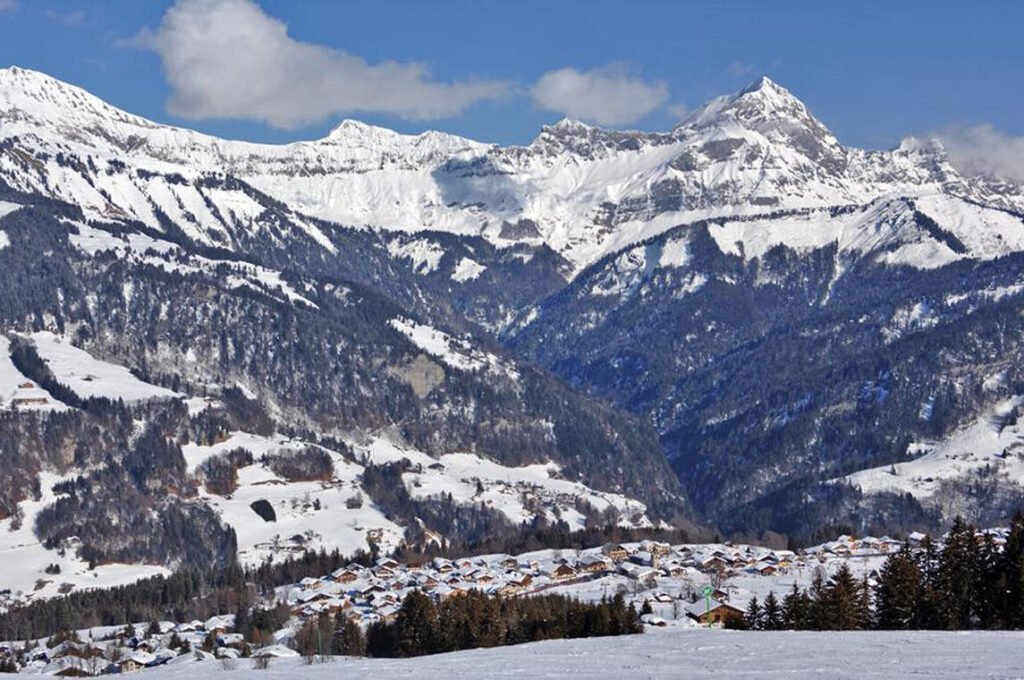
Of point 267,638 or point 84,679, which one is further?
point 267,638

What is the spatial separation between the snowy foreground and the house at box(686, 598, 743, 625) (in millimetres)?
51093

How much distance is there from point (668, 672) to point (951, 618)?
166 feet

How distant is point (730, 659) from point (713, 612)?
77.8m

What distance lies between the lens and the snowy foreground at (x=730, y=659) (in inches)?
3302

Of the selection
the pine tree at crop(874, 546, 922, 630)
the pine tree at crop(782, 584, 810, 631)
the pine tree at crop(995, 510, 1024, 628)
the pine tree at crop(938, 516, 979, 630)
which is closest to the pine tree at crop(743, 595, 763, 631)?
the pine tree at crop(782, 584, 810, 631)

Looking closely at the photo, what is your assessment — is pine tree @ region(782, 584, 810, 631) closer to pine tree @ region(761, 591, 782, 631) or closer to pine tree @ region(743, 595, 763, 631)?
pine tree @ region(761, 591, 782, 631)

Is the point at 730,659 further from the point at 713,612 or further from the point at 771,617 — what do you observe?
the point at 713,612

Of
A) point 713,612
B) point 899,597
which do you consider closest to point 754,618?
point 899,597

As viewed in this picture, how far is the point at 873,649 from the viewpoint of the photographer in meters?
95.2

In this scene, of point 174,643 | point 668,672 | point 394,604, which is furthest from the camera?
point 394,604

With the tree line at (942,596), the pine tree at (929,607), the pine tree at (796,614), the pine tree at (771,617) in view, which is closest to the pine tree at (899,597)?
the tree line at (942,596)

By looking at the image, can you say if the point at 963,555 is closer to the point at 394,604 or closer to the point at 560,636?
the point at 560,636

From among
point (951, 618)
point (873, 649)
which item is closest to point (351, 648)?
point (951, 618)

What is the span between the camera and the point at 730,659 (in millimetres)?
91750
